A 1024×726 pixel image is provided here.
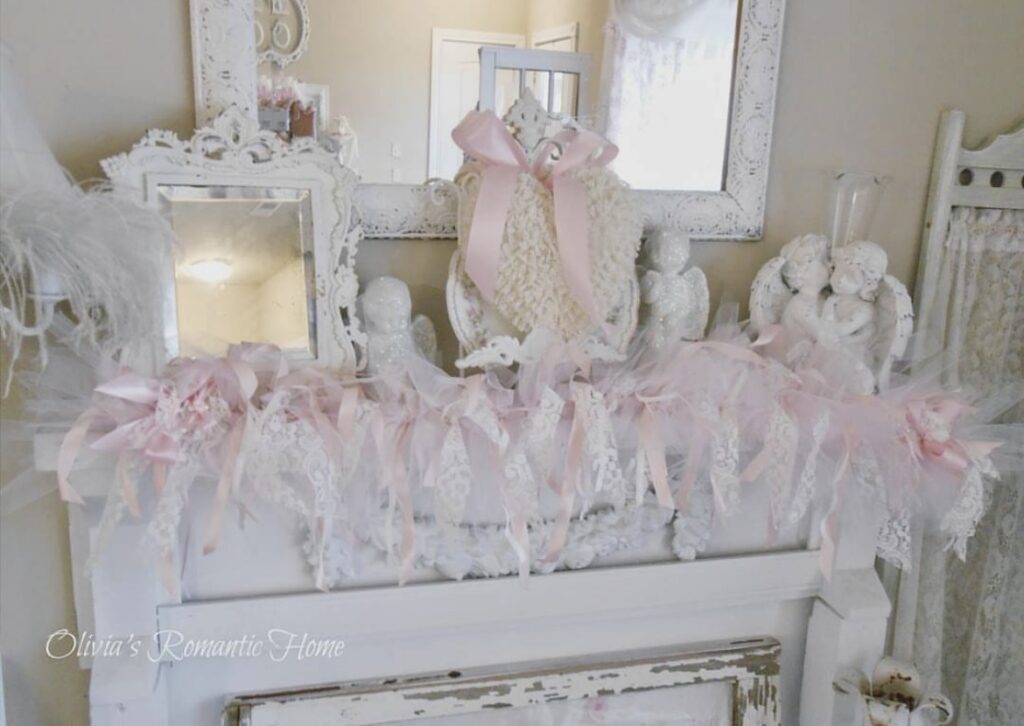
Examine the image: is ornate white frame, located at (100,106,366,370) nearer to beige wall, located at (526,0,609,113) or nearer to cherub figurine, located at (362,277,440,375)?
cherub figurine, located at (362,277,440,375)

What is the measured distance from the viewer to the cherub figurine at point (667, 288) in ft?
2.94

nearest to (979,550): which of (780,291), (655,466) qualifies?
(780,291)

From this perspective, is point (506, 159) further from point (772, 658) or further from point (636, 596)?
point (772, 658)

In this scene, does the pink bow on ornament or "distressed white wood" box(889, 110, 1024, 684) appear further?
"distressed white wood" box(889, 110, 1024, 684)

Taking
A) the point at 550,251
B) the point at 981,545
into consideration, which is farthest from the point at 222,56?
the point at 981,545

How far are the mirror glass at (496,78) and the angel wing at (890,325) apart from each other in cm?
28

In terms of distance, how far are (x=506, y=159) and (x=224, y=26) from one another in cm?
32

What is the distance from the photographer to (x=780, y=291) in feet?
3.21

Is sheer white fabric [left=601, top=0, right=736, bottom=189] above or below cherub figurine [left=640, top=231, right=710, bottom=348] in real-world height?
above

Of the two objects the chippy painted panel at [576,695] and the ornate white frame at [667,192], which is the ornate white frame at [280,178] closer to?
the ornate white frame at [667,192]

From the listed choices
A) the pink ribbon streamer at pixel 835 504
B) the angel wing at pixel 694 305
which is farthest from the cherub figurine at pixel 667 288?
the pink ribbon streamer at pixel 835 504

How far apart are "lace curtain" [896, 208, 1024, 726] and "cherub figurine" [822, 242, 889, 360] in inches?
8.0

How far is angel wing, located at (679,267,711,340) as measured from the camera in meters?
0.92

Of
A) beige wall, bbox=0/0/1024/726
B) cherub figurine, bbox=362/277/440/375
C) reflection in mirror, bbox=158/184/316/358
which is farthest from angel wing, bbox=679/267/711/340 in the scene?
reflection in mirror, bbox=158/184/316/358
